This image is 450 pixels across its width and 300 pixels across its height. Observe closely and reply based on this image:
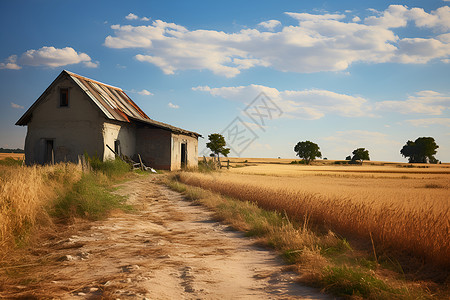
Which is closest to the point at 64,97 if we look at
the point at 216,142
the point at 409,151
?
the point at 216,142

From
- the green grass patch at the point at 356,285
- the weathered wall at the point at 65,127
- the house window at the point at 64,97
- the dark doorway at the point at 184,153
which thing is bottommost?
the green grass patch at the point at 356,285

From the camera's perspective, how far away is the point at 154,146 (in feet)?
88.4

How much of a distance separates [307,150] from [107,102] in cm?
7377

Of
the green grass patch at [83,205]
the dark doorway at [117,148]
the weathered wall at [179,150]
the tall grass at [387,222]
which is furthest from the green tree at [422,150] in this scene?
the green grass patch at [83,205]

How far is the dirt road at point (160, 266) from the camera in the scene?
3723mm

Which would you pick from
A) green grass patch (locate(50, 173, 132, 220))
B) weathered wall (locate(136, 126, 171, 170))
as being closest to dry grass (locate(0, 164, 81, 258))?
green grass patch (locate(50, 173, 132, 220))

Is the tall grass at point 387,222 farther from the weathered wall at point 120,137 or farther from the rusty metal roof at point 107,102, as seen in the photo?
the rusty metal roof at point 107,102

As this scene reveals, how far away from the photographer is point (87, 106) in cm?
2325

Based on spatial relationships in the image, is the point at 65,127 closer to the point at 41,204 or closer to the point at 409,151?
the point at 41,204

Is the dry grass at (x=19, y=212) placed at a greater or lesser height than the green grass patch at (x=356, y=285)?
greater

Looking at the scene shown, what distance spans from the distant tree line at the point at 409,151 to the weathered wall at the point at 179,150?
63.1 metres

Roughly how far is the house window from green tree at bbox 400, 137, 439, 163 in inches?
3299

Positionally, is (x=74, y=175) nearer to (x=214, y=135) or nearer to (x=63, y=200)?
(x=63, y=200)

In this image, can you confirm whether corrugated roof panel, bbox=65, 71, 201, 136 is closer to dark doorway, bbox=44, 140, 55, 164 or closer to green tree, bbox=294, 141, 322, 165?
dark doorway, bbox=44, 140, 55, 164
